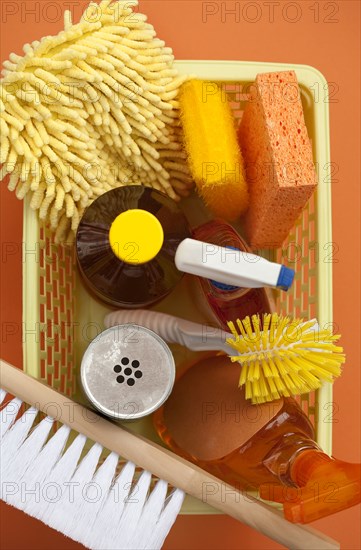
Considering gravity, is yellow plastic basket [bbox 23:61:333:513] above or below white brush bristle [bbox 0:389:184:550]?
above

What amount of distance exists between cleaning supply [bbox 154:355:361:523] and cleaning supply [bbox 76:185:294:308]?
0.09 m

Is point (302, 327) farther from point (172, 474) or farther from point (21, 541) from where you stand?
point (21, 541)

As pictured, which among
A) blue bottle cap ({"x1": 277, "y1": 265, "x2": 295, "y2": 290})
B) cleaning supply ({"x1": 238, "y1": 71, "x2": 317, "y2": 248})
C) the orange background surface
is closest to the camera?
blue bottle cap ({"x1": 277, "y1": 265, "x2": 295, "y2": 290})

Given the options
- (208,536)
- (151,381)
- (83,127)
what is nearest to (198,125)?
(83,127)

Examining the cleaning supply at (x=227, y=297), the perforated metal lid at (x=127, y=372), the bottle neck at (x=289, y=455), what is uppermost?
the cleaning supply at (x=227, y=297)

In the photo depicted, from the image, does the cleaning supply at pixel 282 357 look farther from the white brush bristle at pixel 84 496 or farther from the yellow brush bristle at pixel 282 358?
the white brush bristle at pixel 84 496

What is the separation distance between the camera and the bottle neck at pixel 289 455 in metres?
0.43

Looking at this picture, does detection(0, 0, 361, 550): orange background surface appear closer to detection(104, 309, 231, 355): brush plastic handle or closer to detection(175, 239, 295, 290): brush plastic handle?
detection(104, 309, 231, 355): brush plastic handle

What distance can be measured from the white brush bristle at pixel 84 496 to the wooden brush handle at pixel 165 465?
0.02 meters

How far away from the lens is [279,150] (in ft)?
1.63

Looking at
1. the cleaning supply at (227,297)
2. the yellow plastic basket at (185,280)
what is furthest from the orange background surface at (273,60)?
the cleaning supply at (227,297)

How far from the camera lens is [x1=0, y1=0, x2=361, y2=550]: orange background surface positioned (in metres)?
0.68

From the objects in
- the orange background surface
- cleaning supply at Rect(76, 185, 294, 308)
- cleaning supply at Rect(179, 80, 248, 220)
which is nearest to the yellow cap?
cleaning supply at Rect(76, 185, 294, 308)

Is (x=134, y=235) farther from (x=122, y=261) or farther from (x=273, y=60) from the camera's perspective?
(x=273, y=60)
